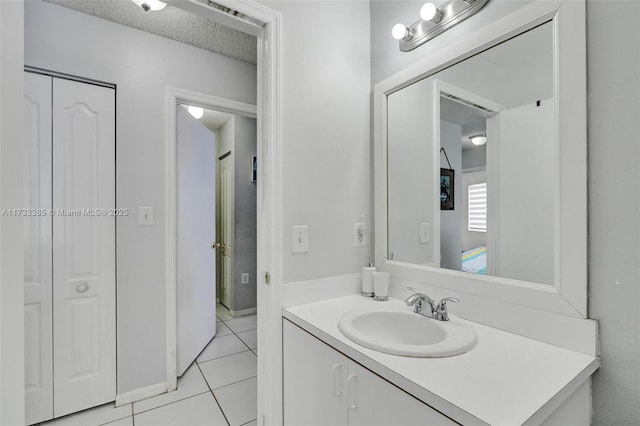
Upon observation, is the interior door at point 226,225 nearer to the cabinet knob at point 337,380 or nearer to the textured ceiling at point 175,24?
the textured ceiling at point 175,24

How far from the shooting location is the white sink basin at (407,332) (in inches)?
31.9

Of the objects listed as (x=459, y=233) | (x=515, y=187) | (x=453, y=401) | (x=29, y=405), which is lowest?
(x=29, y=405)

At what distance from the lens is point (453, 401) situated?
0.61 meters

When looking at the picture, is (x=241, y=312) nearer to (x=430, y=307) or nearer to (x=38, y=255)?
(x=38, y=255)

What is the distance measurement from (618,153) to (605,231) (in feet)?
0.69

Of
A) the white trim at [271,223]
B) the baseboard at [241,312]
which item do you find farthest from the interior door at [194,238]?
the white trim at [271,223]

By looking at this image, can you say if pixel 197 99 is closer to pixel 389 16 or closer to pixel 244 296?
pixel 389 16

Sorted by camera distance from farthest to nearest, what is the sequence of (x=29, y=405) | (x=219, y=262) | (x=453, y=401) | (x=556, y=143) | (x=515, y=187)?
(x=219, y=262), (x=29, y=405), (x=515, y=187), (x=556, y=143), (x=453, y=401)

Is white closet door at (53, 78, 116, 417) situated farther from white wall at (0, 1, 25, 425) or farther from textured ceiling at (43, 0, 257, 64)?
white wall at (0, 1, 25, 425)

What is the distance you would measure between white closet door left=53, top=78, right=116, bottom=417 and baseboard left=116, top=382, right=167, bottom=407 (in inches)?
2.8

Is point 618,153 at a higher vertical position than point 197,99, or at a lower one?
lower

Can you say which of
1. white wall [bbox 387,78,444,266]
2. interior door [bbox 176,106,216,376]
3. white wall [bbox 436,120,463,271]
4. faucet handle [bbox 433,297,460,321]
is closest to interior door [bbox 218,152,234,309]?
interior door [bbox 176,106,216,376]

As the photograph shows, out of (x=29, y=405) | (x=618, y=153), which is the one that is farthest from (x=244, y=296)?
(x=618, y=153)

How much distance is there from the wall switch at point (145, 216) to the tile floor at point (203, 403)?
3.64ft
